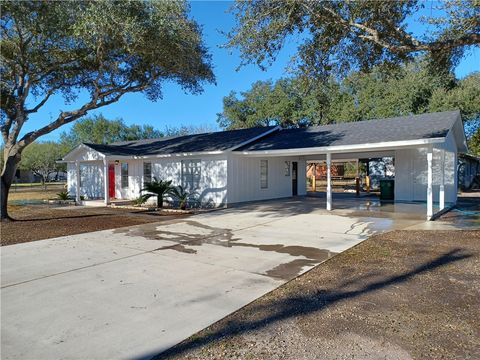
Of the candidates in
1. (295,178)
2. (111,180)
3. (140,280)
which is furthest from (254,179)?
(140,280)

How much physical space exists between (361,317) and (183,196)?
39.3ft

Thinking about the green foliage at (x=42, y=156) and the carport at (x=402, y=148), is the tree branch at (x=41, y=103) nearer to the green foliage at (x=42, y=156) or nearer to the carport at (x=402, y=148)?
the carport at (x=402, y=148)

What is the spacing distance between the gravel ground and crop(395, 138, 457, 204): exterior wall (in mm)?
10797

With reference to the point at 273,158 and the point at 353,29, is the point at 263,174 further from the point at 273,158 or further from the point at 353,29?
the point at 353,29

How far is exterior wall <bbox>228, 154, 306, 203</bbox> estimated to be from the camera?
50.9 ft

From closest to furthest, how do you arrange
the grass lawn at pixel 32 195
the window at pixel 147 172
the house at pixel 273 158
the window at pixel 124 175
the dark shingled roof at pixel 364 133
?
the dark shingled roof at pixel 364 133 < the house at pixel 273 158 < the window at pixel 147 172 < the window at pixel 124 175 < the grass lawn at pixel 32 195

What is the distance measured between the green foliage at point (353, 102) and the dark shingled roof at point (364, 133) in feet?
13.8

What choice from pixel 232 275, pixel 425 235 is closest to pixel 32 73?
pixel 232 275

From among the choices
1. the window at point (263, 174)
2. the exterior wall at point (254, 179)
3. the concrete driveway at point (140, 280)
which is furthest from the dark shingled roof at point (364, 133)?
the concrete driveway at point (140, 280)

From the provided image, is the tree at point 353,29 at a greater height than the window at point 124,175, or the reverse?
the tree at point 353,29

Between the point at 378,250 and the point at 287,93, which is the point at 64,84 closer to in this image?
the point at 378,250

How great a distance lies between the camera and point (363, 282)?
4840 millimetres

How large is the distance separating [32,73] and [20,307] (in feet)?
35.1

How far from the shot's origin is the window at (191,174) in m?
16.2
